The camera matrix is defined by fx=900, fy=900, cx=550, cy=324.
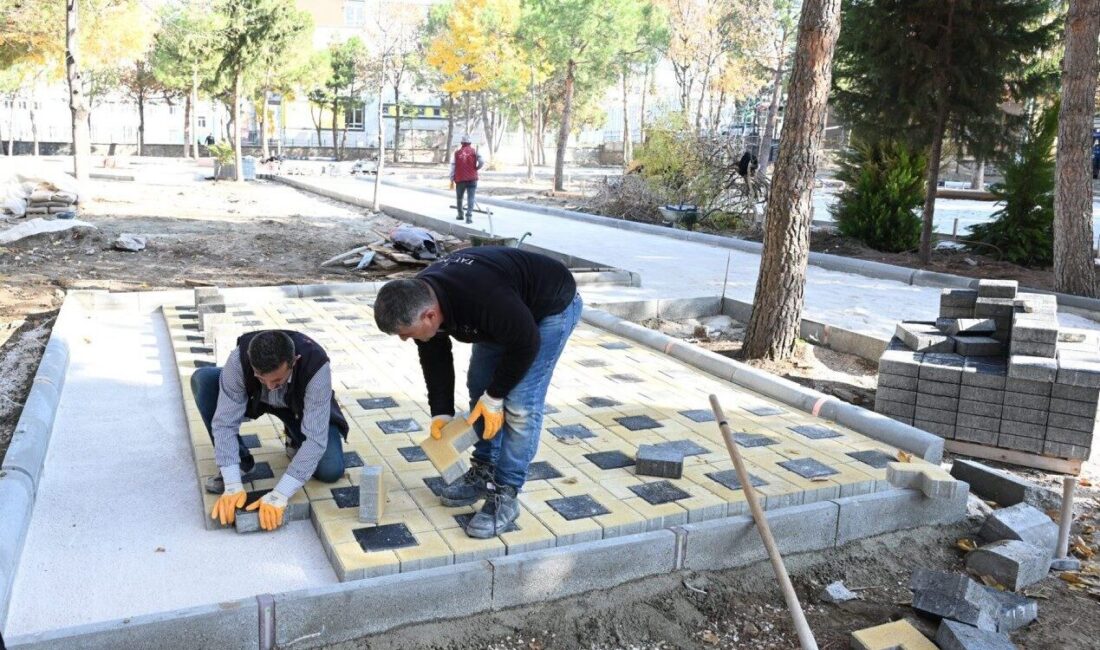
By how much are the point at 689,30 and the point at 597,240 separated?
2173cm

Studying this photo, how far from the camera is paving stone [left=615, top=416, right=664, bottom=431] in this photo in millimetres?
5254

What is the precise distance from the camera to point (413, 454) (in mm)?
4629

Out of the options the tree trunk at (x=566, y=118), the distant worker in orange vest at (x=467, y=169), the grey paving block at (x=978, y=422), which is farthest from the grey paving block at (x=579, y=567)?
the tree trunk at (x=566, y=118)

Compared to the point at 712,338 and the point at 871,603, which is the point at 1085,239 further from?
the point at 871,603

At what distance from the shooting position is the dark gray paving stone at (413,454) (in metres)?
4.55

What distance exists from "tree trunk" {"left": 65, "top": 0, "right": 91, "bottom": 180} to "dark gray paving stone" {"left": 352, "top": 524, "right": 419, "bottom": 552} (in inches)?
708

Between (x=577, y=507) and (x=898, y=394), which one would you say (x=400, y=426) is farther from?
(x=898, y=394)

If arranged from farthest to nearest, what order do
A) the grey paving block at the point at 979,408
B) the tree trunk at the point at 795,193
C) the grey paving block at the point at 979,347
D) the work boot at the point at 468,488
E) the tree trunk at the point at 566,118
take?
the tree trunk at the point at 566,118 < the tree trunk at the point at 795,193 < the grey paving block at the point at 979,347 < the grey paving block at the point at 979,408 < the work boot at the point at 468,488

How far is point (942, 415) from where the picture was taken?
5.63 meters

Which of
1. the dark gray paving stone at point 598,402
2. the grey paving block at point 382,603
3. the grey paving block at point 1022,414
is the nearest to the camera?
the grey paving block at point 382,603

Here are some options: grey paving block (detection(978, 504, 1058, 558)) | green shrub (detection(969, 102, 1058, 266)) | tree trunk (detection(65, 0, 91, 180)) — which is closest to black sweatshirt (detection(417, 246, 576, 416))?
grey paving block (detection(978, 504, 1058, 558))

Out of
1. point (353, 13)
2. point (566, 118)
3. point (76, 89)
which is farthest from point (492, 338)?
point (353, 13)

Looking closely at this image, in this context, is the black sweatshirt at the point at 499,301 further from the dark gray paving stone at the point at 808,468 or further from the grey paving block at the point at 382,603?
the dark gray paving stone at the point at 808,468

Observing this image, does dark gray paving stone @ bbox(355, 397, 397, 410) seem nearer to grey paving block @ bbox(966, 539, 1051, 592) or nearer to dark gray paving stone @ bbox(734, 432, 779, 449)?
dark gray paving stone @ bbox(734, 432, 779, 449)
